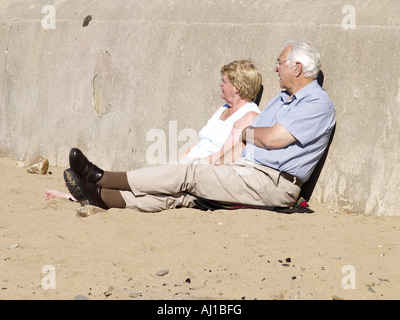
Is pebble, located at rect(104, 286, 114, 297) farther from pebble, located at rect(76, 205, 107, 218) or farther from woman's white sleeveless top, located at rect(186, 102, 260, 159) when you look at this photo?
woman's white sleeveless top, located at rect(186, 102, 260, 159)

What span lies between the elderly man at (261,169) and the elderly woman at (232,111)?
24cm

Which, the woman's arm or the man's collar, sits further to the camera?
the woman's arm

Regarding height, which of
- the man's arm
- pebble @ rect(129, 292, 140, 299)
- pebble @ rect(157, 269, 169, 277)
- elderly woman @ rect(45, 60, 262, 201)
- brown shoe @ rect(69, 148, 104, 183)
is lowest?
pebble @ rect(129, 292, 140, 299)

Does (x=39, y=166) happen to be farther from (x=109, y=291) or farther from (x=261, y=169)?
(x=109, y=291)

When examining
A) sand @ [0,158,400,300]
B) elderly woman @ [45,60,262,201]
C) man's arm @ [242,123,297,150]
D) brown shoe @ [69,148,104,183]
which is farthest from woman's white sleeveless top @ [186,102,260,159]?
brown shoe @ [69,148,104,183]

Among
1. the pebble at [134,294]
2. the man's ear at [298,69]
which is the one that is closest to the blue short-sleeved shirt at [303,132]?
the man's ear at [298,69]

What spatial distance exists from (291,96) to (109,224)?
1662 mm

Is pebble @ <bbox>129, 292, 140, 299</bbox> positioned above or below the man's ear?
below

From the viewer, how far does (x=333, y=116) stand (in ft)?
17.1

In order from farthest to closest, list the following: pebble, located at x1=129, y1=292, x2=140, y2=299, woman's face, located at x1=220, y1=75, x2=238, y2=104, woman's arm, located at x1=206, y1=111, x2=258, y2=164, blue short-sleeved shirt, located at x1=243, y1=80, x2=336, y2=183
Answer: woman's face, located at x1=220, y1=75, x2=238, y2=104 < woman's arm, located at x1=206, y1=111, x2=258, y2=164 < blue short-sleeved shirt, located at x1=243, y1=80, x2=336, y2=183 < pebble, located at x1=129, y1=292, x2=140, y2=299

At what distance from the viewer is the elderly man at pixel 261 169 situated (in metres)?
5.13

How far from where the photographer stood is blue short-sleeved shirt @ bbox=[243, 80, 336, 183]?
5.09m

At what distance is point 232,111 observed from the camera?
5910 millimetres
